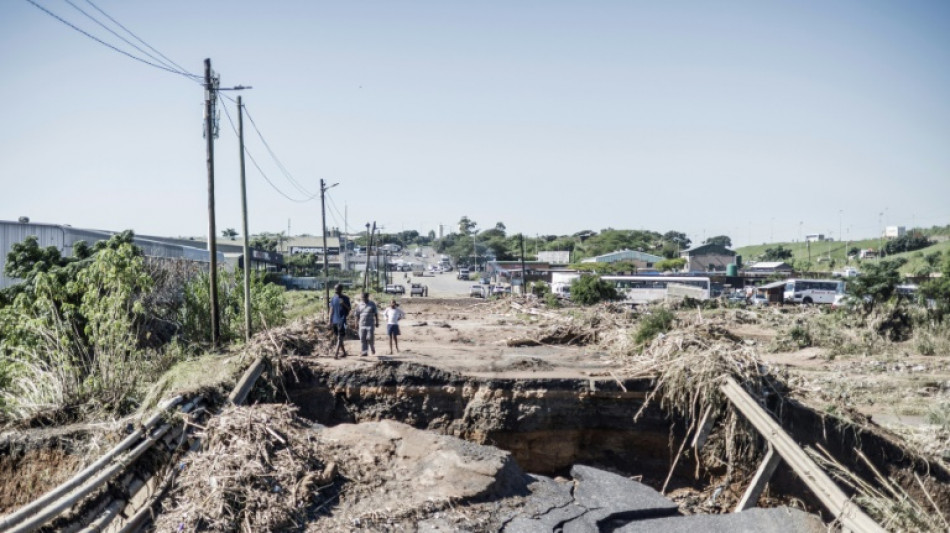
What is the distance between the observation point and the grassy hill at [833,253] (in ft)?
228

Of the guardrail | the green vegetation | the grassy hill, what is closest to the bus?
the grassy hill

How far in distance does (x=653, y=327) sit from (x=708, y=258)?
2873 inches

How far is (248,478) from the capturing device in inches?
314

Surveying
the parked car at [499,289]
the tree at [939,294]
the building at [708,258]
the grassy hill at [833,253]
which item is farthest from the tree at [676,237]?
the tree at [939,294]

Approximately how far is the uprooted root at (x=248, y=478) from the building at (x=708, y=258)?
244 feet

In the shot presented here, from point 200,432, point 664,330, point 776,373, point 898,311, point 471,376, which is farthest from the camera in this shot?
point 898,311

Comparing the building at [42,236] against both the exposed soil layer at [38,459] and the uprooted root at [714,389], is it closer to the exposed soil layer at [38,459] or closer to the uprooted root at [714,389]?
the exposed soil layer at [38,459]

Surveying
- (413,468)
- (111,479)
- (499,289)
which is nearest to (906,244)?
(499,289)

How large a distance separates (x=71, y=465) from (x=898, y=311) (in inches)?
1111

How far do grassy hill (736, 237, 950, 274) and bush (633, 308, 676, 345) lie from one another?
5604 cm

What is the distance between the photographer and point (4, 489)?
26.9 ft

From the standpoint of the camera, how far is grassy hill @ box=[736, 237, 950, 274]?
69.4m

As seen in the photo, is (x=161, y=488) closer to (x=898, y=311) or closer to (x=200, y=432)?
(x=200, y=432)

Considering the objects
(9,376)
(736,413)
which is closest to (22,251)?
(9,376)
